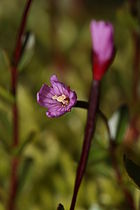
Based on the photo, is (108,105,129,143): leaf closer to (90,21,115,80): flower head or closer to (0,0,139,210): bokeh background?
(0,0,139,210): bokeh background

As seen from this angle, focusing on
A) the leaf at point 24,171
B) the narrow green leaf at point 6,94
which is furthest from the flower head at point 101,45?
the leaf at point 24,171

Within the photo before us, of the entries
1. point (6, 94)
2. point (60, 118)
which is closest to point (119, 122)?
point (6, 94)

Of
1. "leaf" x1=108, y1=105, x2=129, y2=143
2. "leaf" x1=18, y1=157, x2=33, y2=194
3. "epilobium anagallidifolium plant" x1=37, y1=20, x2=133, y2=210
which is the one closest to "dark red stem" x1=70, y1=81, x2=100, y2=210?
"epilobium anagallidifolium plant" x1=37, y1=20, x2=133, y2=210

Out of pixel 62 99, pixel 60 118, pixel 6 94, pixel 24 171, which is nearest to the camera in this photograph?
pixel 62 99

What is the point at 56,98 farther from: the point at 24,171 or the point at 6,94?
the point at 24,171

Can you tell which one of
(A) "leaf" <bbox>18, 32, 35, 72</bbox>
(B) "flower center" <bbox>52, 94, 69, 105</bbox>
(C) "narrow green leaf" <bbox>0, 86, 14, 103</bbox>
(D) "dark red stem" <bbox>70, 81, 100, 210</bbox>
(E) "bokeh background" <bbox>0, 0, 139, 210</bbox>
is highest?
(A) "leaf" <bbox>18, 32, 35, 72</bbox>

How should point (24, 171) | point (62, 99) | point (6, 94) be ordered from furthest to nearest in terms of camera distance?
point (24, 171), point (6, 94), point (62, 99)
